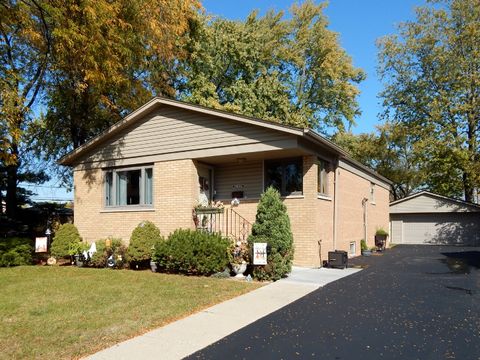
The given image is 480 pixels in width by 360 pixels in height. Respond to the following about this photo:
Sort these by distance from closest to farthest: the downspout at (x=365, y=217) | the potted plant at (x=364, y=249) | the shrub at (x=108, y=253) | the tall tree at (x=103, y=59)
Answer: the shrub at (x=108, y=253)
the tall tree at (x=103, y=59)
the potted plant at (x=364, y=249)
the downspout at (x=365, y=217)

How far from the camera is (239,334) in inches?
238

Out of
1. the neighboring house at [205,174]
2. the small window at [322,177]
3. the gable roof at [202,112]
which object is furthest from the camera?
the small window at [322,177]

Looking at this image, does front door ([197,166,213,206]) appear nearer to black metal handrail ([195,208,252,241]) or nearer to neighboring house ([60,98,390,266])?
neighboring house ([60,98,390,266])

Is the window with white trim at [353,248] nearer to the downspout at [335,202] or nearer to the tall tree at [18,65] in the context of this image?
the downspout at [335,202]

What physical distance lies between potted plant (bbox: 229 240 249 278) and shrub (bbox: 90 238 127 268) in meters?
4.01

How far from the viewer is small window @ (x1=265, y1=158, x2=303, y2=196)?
12.9m

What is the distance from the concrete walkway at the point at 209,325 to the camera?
5344 mm

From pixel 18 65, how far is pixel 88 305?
14.5m

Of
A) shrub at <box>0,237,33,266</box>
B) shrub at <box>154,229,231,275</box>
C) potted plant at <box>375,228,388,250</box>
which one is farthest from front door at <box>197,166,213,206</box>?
potted plant at <box>375,228,388,250</box>

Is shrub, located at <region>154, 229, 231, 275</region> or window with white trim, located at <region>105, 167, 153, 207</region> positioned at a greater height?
window with white trim, located at <region>105, 167, 153, 207</region>

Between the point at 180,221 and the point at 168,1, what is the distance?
9.96 metres

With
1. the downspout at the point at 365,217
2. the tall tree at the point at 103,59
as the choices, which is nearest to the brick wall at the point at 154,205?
the tall tree at the point at 103,59

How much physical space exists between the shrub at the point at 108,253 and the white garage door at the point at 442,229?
20.9 meters

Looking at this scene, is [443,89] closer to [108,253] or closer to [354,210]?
[354,210]
